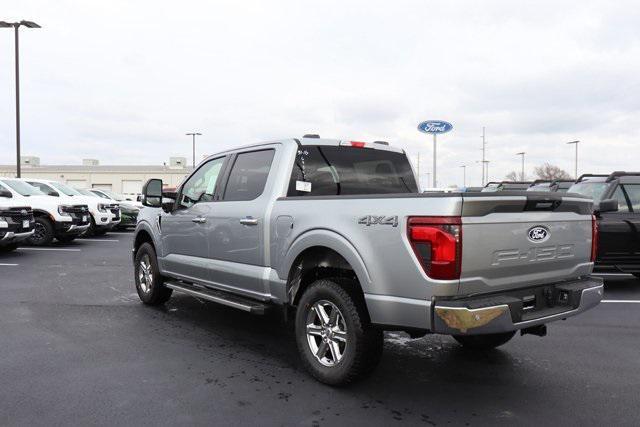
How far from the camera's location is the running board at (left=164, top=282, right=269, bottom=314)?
461 centimetres

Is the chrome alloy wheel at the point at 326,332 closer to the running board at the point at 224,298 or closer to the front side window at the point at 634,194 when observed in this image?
the running board at the point at 224,298

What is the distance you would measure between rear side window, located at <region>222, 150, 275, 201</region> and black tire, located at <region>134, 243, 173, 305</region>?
180 cm

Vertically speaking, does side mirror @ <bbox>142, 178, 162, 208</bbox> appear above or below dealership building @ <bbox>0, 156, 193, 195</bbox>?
below

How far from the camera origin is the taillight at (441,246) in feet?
10.6

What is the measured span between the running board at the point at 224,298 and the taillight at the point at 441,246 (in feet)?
5.93

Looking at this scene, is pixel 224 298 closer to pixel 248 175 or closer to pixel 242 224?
pixel 242 224

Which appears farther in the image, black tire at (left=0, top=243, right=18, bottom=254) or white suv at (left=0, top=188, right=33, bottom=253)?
black tire at (left=0, top=243, right=18, bottom=254)

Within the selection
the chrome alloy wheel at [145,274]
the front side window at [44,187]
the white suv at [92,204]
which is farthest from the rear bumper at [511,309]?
the front side window at [44,187]

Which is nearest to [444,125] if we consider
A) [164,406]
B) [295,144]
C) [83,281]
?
[83,281]

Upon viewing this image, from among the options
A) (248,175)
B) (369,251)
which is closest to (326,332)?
(369,251)

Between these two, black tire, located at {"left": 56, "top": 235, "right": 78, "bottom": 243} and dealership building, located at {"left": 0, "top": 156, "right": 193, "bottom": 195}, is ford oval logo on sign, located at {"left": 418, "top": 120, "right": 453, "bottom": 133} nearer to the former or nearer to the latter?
black tire, located at {"left": 56, "top": 235, "right": 78, "bottom": 243}

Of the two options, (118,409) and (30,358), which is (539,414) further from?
(30,358)

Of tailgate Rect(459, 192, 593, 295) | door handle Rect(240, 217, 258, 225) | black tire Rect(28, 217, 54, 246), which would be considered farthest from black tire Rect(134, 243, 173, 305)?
black tire Rect(28, 217, 54, 246)

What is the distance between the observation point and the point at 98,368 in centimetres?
431
